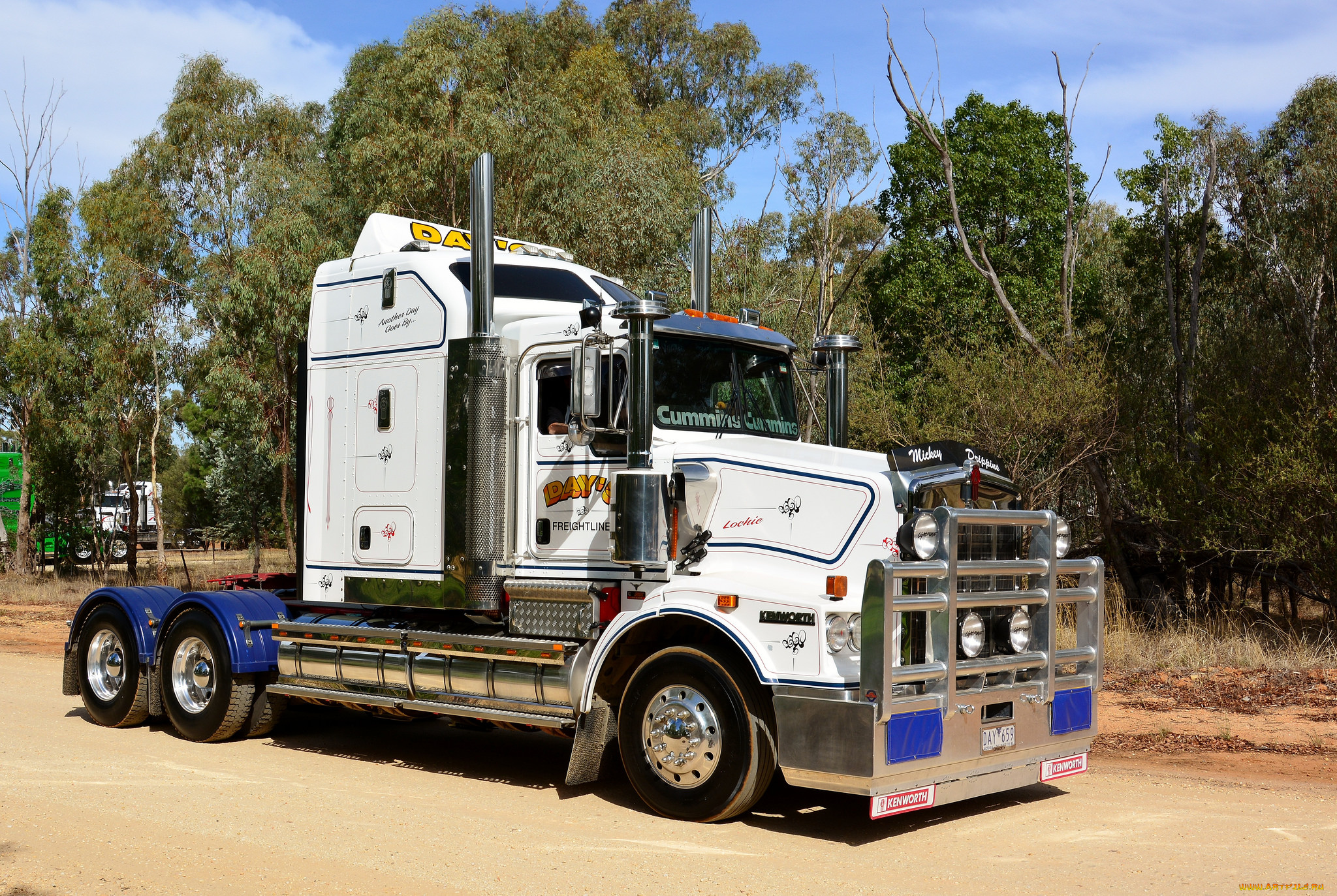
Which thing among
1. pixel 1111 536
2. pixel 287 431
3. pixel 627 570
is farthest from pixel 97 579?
pixel 627 570

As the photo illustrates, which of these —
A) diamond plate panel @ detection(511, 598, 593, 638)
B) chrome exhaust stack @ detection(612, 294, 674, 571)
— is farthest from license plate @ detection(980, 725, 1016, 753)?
diamond plate panel @ detection(511, 598, 593, 638)

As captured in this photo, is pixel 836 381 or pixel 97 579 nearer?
pixel 836 381

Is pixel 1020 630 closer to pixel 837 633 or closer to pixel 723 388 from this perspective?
pixel 837 633

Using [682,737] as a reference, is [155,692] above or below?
below

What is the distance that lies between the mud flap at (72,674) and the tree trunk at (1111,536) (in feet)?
47.8

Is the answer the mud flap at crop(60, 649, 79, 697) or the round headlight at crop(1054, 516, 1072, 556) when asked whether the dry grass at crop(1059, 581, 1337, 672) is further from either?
the mud flap at crop(60, 649, 79, 697)

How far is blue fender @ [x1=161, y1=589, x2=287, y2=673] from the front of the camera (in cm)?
991

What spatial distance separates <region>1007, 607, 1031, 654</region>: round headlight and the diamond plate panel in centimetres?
271

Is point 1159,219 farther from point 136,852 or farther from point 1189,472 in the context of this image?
point 136,852

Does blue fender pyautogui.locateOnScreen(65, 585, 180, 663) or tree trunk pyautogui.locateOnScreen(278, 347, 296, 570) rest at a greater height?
tree trunk pyautogui.locateOnScreen(278, 347, 296, 570)

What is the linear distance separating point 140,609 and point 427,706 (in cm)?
370

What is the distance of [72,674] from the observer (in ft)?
36.9

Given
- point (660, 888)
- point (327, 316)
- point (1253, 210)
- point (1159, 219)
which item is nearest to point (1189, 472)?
point (1159, 219)

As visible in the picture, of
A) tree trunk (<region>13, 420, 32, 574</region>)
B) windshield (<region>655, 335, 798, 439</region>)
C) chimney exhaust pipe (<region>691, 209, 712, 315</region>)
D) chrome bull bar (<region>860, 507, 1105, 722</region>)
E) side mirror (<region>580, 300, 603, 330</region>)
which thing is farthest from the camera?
tree trunk (<region>13, 420, 32, 574</region>)
